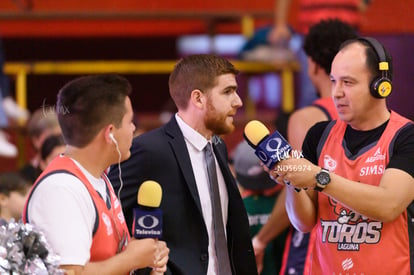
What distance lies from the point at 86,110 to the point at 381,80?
1.42m

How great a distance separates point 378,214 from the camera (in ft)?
15.0

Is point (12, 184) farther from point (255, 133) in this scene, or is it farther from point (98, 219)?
point (98, 219)

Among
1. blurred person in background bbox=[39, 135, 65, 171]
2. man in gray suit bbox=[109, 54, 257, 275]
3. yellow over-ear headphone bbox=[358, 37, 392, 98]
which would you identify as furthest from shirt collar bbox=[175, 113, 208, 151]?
Result: blurred person in background bbox=[39, 135, 65, 171]

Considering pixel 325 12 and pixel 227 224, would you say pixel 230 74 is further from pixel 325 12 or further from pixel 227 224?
pixel 325 12

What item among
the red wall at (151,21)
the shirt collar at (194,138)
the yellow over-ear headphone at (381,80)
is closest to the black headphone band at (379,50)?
the yellow over-ear headphone at (381,80)

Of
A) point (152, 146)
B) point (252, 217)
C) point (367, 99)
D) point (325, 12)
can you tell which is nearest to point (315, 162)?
point (367, 99)

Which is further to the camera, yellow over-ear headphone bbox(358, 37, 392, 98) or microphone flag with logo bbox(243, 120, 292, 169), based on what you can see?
yellow over-ear headphone bbox(358, 37, 392, 98)

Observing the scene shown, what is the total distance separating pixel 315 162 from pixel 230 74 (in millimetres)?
599

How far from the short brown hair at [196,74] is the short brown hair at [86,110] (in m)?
0.98

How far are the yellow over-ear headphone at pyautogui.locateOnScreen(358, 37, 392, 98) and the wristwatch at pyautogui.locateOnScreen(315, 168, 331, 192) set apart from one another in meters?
0.46

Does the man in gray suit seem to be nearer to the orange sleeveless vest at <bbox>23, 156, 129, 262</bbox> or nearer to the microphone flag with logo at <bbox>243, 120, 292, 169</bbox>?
the microphone flag with logo at <bbox>243, 120, 292, 169</bbox>

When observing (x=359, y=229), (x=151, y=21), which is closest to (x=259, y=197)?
(x=359, y=229)

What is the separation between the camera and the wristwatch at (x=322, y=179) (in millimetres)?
4547

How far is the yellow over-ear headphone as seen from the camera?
4727 mm
